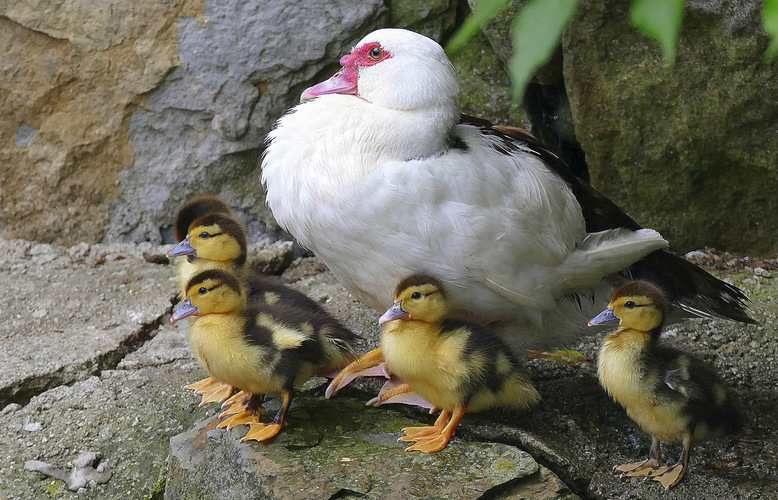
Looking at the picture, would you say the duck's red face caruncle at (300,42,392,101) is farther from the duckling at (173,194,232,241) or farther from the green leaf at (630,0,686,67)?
the green leaf at (630,0,686,67)

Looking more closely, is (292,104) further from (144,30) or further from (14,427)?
(14,427)

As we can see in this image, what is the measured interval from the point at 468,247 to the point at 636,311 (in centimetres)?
59

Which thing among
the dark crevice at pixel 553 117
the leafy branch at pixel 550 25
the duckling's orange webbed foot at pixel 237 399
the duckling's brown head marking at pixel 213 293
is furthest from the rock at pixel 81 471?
the dark crevice at pixel 553 117

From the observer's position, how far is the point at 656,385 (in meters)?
2.74

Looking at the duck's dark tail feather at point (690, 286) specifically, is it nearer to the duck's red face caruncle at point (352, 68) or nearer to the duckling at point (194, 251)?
the duck's red face caruncle at point (352, 68)

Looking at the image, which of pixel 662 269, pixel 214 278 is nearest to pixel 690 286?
pixel 662 269

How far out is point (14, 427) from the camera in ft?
10.9

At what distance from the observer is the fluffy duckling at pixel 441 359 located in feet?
9.25

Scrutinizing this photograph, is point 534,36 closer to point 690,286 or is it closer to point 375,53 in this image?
→ point 375,53

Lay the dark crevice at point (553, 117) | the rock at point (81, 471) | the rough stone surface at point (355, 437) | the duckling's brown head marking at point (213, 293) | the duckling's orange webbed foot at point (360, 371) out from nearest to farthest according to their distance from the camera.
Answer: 1. the rough stone surface at point (355, 437)
2. the duckling's brown head marking at point (213, 293)
3. the rock at point (81, 471)
4. the duckling's orange webbed foot at point (360, 371)
5. the dark crevice at point (553, 117)

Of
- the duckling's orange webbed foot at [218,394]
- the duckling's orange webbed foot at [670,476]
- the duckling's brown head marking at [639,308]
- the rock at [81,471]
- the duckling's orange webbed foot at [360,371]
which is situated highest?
the duckling's brown head marking at [639,308]

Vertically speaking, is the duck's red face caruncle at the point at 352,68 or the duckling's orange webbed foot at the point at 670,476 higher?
the duck's red face caruncle at the point at 352,68

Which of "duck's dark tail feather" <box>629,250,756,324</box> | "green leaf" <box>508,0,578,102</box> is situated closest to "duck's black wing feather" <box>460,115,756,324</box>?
"duck's dark tail feather" <box>629,250,756,324</box>

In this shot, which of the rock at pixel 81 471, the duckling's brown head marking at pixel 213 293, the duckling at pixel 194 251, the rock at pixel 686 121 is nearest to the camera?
the duckling's brown head marking at pixel 213 293
